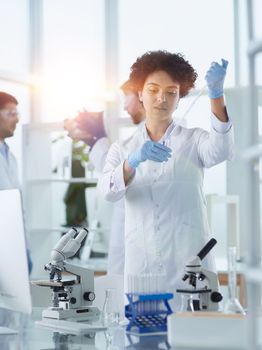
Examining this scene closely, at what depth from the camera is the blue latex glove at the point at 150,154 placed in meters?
2.54

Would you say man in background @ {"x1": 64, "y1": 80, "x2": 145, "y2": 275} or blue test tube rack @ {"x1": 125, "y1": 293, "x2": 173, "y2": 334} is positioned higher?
man in background @ {"x1": 64, "y1": 80, "x2": 145, "y2": 275}

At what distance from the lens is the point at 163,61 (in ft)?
8.96

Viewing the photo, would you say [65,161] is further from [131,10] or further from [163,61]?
[163,61]

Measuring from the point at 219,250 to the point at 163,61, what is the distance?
260 centimetres

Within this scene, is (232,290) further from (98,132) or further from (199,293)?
(98,132)

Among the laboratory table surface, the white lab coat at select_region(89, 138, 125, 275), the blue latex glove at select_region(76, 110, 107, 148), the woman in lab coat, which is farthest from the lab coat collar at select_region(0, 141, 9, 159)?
the laboratory table surface

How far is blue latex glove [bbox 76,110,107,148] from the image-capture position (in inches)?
158

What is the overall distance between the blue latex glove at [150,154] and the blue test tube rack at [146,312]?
684 millimetres

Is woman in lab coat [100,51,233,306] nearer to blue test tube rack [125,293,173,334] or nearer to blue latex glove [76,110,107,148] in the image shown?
blue test tube rack [125,293,173,334]

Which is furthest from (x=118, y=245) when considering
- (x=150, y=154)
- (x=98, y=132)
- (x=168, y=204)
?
(x=150, y=154)

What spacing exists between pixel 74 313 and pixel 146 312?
1.18 ft

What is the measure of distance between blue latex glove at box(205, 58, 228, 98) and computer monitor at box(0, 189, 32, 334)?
0.85 m

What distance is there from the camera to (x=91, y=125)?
158 inches

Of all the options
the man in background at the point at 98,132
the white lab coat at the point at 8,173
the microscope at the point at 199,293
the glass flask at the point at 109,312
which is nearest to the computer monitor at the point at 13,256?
the glass flask at the point at 109,312
